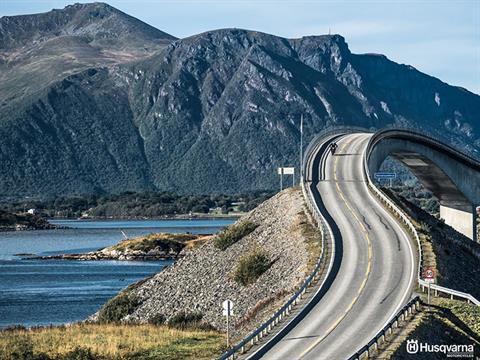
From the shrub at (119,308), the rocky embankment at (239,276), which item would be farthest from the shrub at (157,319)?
the shrub at (119,308)

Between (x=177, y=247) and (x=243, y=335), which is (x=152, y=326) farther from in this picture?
(x=177, y=247)

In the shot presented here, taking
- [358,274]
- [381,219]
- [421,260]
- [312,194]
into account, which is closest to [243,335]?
[358,274]

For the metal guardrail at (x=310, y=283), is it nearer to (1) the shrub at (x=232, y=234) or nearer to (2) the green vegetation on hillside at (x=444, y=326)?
(2) the green vegetation on hillside at (x=444, y=326)

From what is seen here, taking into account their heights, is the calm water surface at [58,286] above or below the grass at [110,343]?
below

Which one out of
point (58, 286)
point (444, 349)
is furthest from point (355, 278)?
point (58, 286)

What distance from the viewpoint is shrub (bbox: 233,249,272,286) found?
73.2m

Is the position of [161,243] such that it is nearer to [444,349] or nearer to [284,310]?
[284,310]

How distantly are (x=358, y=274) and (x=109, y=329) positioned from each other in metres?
14.3

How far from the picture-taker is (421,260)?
67.7 m

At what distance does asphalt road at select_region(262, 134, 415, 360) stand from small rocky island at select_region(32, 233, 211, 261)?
70.9 meters

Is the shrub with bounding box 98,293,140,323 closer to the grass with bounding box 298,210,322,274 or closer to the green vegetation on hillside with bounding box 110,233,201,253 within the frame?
the grass with bounding box 298,210,322,274

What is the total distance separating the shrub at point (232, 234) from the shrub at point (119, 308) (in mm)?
9244

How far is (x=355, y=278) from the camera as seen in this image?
6353cm

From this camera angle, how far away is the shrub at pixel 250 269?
240ft
